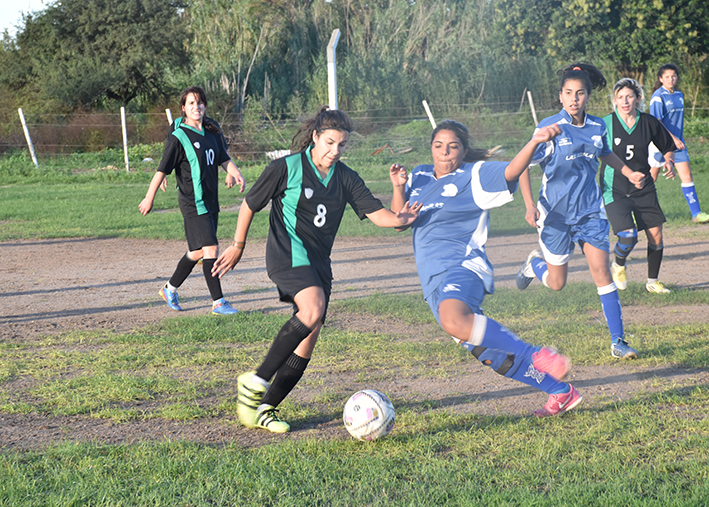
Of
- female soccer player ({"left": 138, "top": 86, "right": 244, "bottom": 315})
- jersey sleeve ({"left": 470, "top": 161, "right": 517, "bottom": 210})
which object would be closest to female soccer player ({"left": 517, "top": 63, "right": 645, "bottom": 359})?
jersey sleeve ({"left": 470, "top": 161, "right": 517, "bottom": 210})

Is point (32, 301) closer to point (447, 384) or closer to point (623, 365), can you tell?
point (447, 384)

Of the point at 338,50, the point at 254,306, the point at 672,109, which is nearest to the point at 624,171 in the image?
the point at 672,109

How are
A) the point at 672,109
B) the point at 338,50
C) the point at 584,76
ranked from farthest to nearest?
1. the point at 338,50
2. the point at 672,109
3. the point at 584,76

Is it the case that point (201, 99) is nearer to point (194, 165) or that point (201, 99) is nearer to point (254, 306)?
point (194, 165)

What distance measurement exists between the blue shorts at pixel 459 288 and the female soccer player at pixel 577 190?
1.41 m

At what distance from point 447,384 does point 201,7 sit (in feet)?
91.2

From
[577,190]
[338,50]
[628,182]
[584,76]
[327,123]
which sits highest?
[338,50]

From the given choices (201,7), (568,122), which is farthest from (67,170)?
(568,122)

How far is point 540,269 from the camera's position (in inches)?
229

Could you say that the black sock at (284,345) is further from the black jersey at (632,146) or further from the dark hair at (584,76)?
the black jersey at (632,146)

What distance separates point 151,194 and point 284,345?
3.28 m

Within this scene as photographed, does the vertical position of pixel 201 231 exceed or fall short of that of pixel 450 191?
it falls short

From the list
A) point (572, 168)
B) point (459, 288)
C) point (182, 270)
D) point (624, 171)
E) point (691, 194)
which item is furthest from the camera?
point (691, 194)

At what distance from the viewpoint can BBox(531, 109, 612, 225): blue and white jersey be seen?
5.12m
